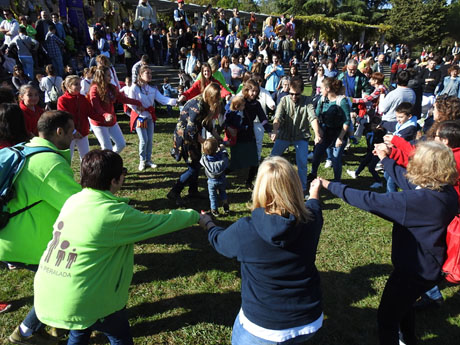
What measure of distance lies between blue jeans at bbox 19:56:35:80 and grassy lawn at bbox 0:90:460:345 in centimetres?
851

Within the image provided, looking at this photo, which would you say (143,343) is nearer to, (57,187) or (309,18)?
(57,187)

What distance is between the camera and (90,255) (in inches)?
77.1

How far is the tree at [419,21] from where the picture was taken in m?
40.6

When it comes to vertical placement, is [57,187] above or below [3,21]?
below

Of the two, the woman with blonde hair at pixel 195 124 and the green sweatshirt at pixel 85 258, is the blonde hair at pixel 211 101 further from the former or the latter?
the green sweatshirt at pixel 85 258

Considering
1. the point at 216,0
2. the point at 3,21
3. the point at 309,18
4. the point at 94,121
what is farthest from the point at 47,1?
the point at 216,0

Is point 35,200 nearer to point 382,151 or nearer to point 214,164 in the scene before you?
point 214,164

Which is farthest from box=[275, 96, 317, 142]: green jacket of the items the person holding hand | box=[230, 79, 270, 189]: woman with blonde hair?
box=[230, 79, 270, 189]: woman with blonde hair

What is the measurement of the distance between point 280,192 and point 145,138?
498cm

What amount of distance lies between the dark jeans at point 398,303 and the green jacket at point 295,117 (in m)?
3.24

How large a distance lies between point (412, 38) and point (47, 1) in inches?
1701

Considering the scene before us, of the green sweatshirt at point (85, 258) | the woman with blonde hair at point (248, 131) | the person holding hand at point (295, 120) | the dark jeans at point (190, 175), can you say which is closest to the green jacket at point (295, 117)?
the person holding hand at point (295, 120)

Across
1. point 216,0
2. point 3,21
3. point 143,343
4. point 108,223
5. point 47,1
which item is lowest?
point 143,343

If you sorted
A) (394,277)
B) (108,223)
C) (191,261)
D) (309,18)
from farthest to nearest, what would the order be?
(309,18)
(191,261)
(394,277)
(108,223)
